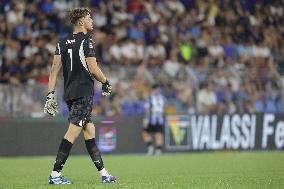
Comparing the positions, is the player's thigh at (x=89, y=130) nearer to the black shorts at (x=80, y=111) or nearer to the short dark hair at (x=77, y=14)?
the black shorts at (x=80, y=111)

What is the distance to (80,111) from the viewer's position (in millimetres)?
11055

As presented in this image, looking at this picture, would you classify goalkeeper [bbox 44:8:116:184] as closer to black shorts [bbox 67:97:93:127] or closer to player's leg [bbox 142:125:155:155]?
black shorts [bbox 67:97:93:127]

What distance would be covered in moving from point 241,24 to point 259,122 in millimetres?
5213

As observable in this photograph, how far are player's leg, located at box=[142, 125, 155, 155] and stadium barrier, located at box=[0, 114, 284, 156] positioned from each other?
0.16 metres

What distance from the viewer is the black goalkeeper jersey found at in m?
11.1

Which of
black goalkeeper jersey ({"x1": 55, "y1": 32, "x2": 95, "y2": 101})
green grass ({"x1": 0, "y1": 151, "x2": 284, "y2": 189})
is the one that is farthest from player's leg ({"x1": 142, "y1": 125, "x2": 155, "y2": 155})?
black goalkeeper jersey ({"x1": 55, "y1": 32, "x2": 95, "y2": 101})

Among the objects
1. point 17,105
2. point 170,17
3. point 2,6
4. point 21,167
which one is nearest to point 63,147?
point 21,167

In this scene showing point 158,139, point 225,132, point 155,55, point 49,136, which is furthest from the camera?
point 155,55

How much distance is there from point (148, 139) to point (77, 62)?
1138cm

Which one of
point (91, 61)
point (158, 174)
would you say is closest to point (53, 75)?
point (91, 61)

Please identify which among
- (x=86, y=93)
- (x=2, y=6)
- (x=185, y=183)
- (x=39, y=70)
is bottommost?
(x=185, y=183)

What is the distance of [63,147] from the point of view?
11.0 metres

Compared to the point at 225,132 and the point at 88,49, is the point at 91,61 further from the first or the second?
the point at 225,132

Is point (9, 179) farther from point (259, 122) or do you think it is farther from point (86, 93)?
point (259, 122)
